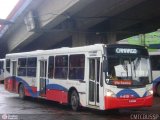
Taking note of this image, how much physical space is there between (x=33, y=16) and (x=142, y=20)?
8548 millimetres

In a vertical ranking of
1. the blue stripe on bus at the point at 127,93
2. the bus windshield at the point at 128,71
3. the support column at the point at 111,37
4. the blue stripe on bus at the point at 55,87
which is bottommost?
the blue stripe on bus at the point at 127,93

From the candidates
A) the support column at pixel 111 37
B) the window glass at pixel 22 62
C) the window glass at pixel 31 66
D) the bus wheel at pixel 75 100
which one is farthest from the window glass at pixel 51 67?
the support column at pixel 111 37

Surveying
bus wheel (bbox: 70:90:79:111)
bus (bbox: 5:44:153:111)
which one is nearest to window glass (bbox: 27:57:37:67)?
bus (bbox: 5:44:153:111)

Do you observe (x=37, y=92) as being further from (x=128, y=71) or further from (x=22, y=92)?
(x=128, y=71)

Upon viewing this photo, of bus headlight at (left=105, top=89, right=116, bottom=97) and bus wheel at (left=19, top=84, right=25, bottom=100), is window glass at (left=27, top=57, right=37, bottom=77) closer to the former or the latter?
bus wheel at (left=19, top=84, right=25, bottom=100)

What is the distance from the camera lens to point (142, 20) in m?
33.1

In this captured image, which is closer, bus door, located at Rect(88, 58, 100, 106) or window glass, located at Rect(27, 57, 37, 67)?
bus door, located at Rect(88, 58, 100, 106)

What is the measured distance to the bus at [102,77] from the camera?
1565 centimetres

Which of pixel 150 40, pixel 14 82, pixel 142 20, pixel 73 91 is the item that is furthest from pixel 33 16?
Result: pixel 150 40

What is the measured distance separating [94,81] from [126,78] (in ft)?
4.16

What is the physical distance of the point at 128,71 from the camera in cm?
1599

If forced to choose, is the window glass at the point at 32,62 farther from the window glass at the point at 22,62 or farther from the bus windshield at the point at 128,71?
the bus windshield at the point at 128,71

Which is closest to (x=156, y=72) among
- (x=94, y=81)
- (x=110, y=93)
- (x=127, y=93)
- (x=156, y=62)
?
(x=156, y=62)

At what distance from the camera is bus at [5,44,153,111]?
1565 cm
